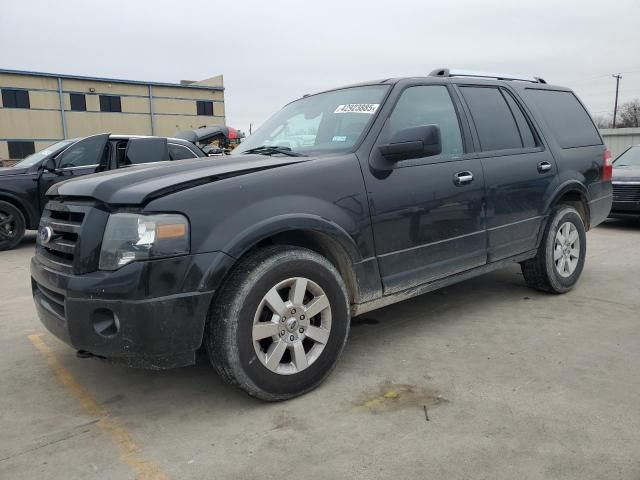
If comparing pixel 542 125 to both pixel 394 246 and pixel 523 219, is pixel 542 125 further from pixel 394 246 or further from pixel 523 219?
pixel 394 246

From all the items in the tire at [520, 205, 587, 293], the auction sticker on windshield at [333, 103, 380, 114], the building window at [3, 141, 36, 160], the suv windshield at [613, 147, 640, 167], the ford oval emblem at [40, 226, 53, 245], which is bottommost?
the tire at [520, 205, 587, 293]

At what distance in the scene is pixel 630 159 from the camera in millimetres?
10391

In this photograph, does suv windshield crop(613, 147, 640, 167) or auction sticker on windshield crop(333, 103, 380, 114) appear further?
suv windshield crop(613, 147, 640, 167)

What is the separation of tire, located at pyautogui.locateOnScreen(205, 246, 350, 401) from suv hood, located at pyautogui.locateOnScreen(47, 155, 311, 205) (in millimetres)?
489

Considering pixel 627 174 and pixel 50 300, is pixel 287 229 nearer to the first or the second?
pixel 50 300

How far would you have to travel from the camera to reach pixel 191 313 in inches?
103

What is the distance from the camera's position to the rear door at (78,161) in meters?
8.33

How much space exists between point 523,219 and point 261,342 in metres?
2.57

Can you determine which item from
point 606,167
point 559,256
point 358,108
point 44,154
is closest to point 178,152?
point 44,154

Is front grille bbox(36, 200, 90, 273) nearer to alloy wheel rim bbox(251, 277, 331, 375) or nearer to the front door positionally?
alloy wheel rim bbox(251, 277, 331, 375)

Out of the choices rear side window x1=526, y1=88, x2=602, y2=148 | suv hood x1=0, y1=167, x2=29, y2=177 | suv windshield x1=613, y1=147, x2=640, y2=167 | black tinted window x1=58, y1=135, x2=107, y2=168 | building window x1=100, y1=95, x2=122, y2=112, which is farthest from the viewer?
building window x1=100, y1=95, x2=122, y2=112

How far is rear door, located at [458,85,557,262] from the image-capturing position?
13.4 feet

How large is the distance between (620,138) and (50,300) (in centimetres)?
2277

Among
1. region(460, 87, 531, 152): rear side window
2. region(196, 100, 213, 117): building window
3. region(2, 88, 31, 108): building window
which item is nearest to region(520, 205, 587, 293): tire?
region(460, 87, 531, 152): rear side window
